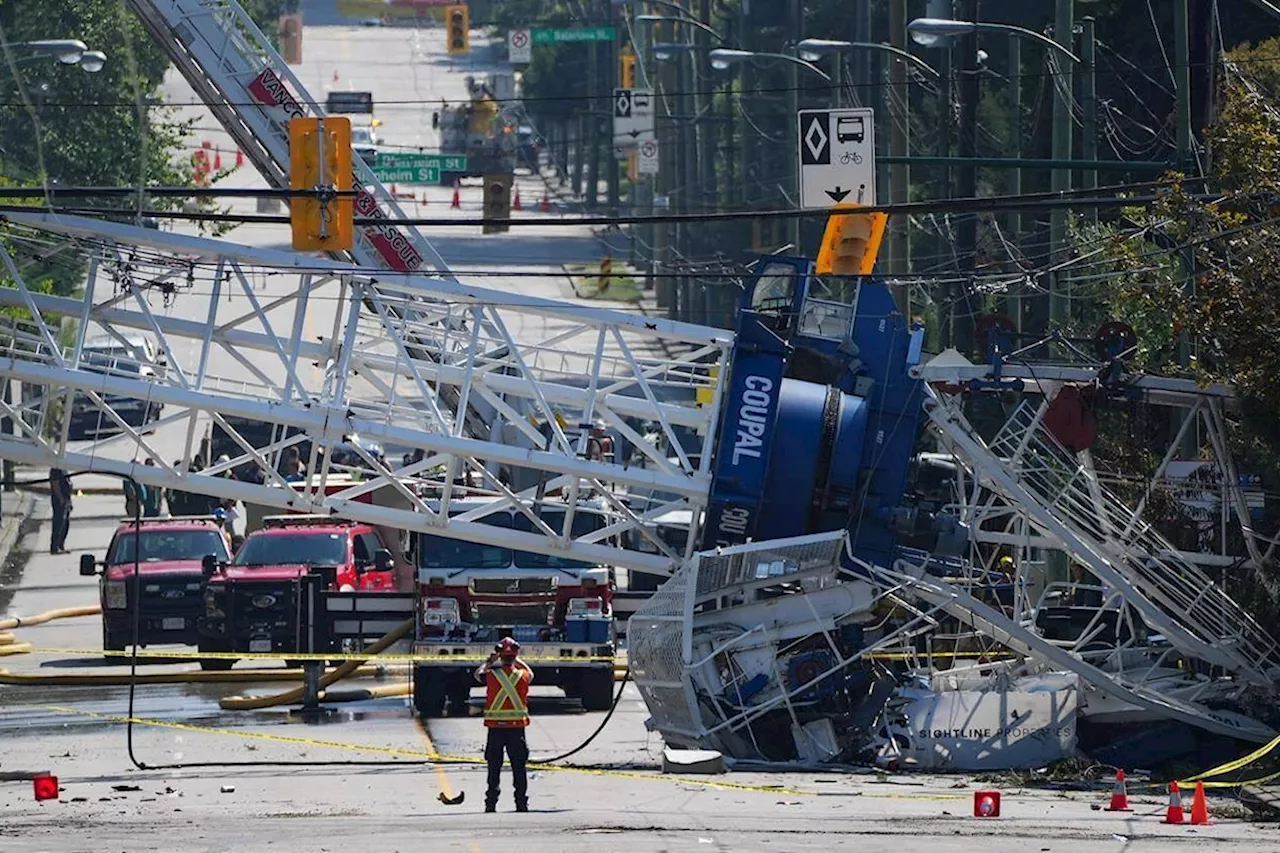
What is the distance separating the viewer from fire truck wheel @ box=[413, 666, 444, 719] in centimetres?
2597

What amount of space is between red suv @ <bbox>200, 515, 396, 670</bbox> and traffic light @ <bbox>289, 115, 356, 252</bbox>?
6.02 meters

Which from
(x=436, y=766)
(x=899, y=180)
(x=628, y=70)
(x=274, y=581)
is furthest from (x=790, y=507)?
(x=628, y=70)

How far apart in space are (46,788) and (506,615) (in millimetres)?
7481

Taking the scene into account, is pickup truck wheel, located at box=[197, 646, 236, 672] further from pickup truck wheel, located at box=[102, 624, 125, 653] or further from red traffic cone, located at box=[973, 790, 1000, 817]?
red traffic cone, located at box=[973, 790, 1000, 817]

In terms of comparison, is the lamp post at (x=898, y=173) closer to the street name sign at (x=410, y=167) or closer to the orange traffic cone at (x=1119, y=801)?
the orange traffic cone at (x=1119, y=801)

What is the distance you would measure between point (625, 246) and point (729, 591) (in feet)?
200

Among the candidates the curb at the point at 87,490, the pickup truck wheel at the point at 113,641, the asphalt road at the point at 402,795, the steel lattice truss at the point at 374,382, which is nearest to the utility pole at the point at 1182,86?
the steel lattice truss at the point at 374,382

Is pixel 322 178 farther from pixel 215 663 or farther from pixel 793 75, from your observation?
pixel 793 75

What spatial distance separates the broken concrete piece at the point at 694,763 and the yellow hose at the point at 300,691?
5.76 metres

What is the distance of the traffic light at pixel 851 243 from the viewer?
23.8m

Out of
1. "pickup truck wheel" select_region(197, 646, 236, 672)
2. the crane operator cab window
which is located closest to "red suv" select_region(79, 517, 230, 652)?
"pickup truck wheel" select_region(197, 646, 236, 672)

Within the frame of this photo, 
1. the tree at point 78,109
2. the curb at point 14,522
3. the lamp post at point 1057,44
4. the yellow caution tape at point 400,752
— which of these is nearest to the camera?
the yellow caution tape at point 400,752

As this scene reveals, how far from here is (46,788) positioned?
1969cm

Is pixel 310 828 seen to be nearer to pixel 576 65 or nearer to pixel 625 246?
pixel 625 246
